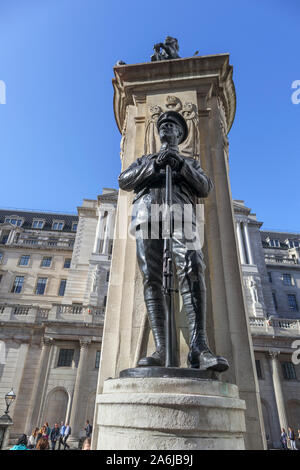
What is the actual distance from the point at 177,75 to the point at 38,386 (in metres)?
26.5

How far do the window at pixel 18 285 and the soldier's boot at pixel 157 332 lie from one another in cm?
5055

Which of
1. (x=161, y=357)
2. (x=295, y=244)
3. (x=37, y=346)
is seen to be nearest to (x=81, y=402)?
(x=37, y=346)

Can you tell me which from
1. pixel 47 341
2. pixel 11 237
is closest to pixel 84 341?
pixel 47 341

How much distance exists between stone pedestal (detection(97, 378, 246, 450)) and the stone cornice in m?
5.59

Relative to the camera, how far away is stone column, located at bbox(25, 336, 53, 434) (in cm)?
2237

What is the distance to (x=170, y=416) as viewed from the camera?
6.41ft

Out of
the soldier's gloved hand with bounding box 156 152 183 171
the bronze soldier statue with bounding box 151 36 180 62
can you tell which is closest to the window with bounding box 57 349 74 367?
the bronze soldier statue with bounding box 151 36 180 62

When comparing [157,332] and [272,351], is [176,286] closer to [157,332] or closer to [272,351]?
[157,332]

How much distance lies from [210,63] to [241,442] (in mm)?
6296

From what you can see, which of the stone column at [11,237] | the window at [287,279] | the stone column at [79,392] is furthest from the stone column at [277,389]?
the stone column at [11,237]

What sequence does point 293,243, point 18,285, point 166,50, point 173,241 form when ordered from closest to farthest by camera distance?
point 173,241
point 166,50
point 18,285
point 293,243

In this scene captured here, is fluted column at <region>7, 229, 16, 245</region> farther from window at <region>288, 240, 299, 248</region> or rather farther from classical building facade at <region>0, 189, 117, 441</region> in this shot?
window at <region>288, 240, 299, 248</region>

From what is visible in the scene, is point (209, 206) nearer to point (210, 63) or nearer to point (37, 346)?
point (210, 63)

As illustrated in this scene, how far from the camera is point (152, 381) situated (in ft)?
7.09
